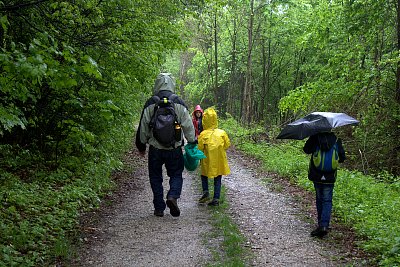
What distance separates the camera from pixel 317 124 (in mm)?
6254

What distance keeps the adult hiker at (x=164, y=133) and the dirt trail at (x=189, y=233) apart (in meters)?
0.64

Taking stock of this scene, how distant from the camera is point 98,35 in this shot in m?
7.20

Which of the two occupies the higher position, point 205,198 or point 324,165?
point 324,165

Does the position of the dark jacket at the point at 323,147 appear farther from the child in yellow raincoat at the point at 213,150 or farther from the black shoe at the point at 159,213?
the black shoe at the point at 159,213

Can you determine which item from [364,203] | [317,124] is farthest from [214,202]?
[364,203]

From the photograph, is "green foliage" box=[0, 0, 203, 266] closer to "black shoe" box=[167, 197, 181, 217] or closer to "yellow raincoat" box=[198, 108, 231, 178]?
"black shoe" box=[167, 197, 181, 217]

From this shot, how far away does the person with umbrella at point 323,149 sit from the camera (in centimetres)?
625

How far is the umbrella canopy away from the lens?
6.19 m

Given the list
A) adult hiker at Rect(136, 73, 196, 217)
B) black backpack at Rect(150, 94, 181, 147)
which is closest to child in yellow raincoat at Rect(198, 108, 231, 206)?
adult hiker at Rect(136, 73, 196, 217)

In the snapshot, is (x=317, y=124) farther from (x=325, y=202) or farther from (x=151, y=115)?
(x=151, y=115)

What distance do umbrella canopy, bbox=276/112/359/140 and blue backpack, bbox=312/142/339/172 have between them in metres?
0.34

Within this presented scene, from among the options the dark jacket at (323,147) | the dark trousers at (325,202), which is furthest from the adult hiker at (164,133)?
the dark trousers at (325,202)

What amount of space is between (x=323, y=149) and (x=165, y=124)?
2532mm

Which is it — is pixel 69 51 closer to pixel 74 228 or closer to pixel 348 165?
pixel 74 228
